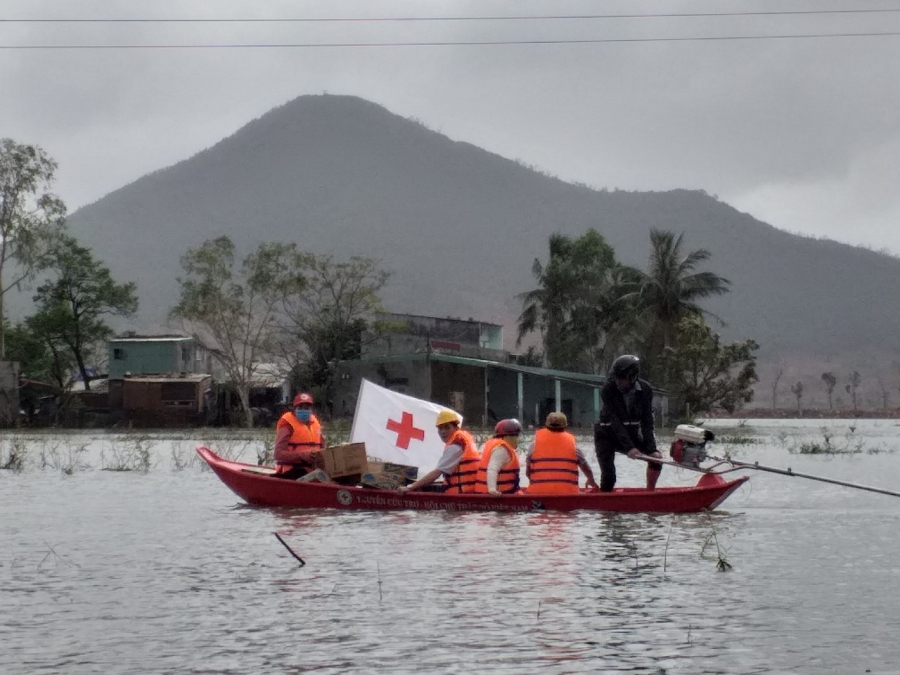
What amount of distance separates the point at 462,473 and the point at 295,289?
179 feet

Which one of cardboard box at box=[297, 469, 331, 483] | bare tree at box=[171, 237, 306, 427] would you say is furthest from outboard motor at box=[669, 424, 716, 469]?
bare tree at box=[171, 237, 306, 427]

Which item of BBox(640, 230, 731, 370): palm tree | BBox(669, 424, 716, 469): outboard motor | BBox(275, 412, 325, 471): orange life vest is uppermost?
BBox(640, 230, 731, 370): palm tree

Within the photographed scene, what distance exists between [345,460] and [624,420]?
13.6 ft

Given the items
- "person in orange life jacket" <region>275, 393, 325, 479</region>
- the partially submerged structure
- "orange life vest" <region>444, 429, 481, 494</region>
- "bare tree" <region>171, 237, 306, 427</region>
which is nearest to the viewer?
"orange life vest" <region>444, 429, 481, 494</region>

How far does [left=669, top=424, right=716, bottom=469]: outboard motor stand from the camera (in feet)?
54.4

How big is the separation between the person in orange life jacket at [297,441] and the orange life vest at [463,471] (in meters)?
2.46

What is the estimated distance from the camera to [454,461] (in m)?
18.0

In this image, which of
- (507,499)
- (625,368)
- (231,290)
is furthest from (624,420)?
(231,290)

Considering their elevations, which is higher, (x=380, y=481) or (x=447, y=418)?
(x=447, y=418)

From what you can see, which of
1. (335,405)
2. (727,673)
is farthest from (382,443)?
(335,405)

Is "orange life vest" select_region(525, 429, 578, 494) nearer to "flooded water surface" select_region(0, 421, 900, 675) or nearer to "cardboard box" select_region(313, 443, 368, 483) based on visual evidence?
"flooded water surface" select_region(0, 421, 900, 675)

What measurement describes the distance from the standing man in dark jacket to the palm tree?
53869 millimetres

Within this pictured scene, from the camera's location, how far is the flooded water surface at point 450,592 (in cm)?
852

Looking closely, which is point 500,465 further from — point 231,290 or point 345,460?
point 231,290
